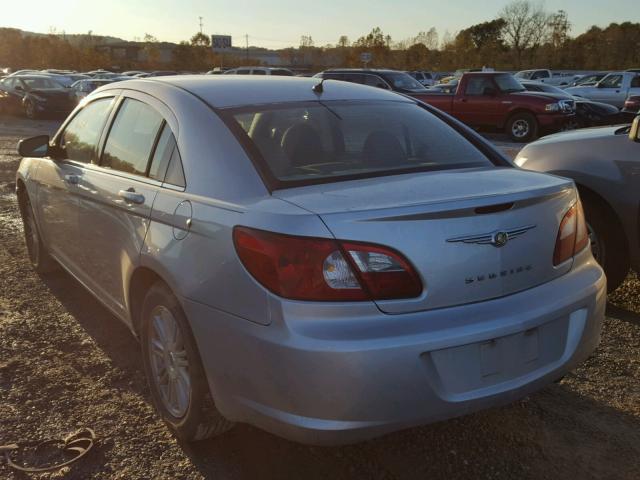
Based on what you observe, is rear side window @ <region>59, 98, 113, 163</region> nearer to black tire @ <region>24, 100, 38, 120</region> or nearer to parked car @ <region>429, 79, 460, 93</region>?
parked car @ <region>429, 79, 460, 93</region>

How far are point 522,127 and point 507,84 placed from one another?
4.47ft

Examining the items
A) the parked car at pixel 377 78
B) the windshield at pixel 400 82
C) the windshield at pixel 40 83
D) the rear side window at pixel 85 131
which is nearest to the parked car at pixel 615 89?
the windshield at pixel 400 82

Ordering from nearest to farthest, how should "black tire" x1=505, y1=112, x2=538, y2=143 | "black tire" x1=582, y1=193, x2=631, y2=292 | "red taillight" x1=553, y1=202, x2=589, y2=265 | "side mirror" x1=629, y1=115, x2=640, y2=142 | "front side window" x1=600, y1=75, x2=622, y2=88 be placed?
"red taillight" x1=553, y1=202, x2=589, y2=265 → "side mirror" x1=629, y1=115, x2=640, y2=142 → "black tire" x1=582, y1=193, x2=631, y2=292 → "black tire" x1=505, y1=112, x2=538, y2=143 → "front side window" x1=600, y1=75, x2=622, y2=88

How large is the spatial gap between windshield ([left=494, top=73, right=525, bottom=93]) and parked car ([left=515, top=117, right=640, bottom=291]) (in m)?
12.7

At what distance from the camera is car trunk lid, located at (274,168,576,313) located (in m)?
2.20

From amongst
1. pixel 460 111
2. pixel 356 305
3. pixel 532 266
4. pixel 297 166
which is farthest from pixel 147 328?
pixel 460 111

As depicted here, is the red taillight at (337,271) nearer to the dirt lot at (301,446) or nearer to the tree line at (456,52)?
the dirt lot at (301,446)

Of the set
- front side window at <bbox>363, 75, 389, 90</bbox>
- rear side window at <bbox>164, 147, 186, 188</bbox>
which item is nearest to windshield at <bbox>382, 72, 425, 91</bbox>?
front side window at <bbox>363, 75, 389, 90</bbox>

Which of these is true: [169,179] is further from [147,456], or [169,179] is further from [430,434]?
[430,434]

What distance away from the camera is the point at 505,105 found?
1642 cm

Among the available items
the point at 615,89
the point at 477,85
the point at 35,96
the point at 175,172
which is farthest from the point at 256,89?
the point at 35,96

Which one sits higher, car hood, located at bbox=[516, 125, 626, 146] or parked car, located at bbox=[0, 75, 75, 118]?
car hood, located at bbox=[516, 125, 626, 146]

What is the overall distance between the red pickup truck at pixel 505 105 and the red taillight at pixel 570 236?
547 inches

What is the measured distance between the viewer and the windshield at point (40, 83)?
24672 mm
